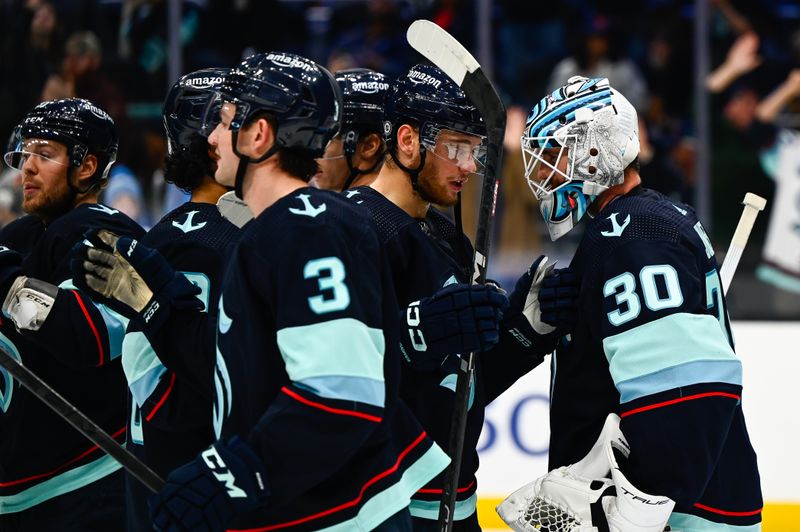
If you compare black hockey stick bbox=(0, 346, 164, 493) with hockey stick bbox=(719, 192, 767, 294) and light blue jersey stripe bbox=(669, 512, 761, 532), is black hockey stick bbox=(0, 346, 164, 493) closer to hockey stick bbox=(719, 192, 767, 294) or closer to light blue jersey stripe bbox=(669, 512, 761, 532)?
light blue jersey stripe bbox=(669, 512, 761, 532)

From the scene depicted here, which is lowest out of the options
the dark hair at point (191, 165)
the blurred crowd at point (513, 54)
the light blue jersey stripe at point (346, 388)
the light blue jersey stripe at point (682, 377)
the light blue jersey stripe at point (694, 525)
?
the light blue jersey stripe at point (694, 525)

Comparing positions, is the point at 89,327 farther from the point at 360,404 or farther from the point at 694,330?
the point at 694,330

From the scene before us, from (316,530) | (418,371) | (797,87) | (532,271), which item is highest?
(797,87)

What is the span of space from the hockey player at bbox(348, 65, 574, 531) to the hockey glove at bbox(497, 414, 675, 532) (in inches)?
8.4

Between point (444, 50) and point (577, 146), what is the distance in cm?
33

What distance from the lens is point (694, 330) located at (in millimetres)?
2512

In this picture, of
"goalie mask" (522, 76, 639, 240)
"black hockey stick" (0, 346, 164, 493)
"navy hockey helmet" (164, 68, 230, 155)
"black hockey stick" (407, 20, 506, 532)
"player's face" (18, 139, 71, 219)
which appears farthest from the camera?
"player's face" (18, 139, 71, 219)

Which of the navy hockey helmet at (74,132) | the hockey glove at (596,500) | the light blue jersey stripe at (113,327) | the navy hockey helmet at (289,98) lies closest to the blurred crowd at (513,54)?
the navy hockey helmet at (74,132)

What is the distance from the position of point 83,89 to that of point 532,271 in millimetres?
4405

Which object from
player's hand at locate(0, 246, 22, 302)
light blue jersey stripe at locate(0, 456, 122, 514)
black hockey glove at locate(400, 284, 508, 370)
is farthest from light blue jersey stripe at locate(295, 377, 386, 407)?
light blue jersey stripe at locate(0, 456, 122, 514)

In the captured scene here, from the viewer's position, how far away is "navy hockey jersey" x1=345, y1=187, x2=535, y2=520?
278cm

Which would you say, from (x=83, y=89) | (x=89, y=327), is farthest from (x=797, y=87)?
(x=89, y=327)

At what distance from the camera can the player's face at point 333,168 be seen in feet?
11.3

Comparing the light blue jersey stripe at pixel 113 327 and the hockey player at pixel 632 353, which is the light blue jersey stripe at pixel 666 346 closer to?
the hockey player at pixel 632 353
